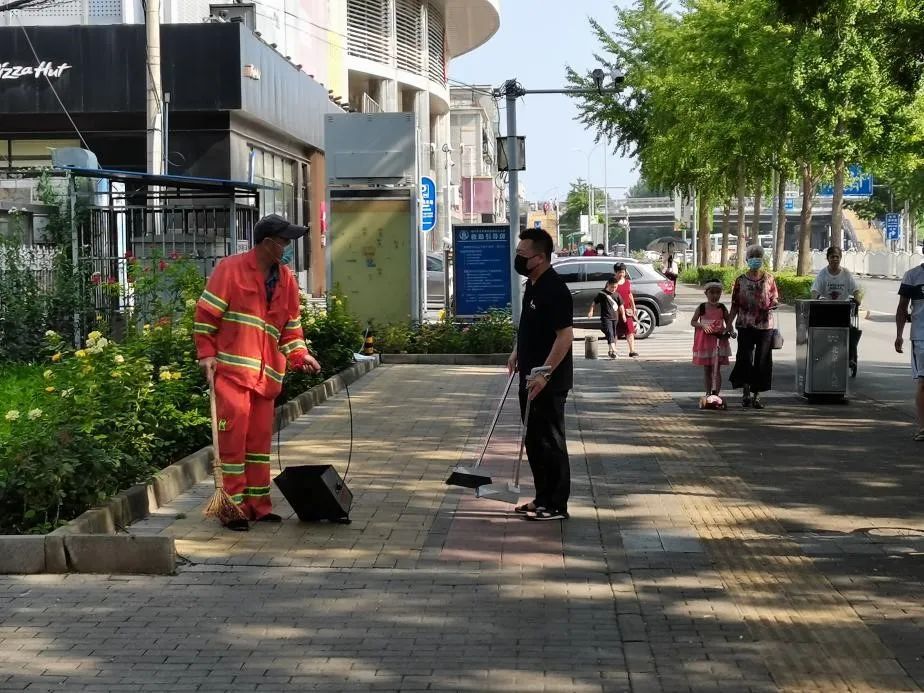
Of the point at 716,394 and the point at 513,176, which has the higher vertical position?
the point at 513,176

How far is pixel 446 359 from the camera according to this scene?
2038cm

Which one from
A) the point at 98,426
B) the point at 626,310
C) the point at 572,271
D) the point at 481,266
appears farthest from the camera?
the point at 572,271

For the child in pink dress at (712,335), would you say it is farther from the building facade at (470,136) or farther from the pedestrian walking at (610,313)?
the building facade at (470,136)

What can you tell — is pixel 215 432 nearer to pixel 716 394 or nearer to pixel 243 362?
pixel 243 362

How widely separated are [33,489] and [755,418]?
8202 millimetres

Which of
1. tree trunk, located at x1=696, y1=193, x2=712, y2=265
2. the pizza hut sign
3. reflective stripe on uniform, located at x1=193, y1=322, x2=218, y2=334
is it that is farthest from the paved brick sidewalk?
tree trunk, located at x1=696, y1=193, x2=712, y2=265

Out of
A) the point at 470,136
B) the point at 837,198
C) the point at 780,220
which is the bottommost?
the point at 780,220

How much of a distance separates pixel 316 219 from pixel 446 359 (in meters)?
23.9

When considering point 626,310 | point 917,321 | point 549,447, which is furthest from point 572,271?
point 549,447

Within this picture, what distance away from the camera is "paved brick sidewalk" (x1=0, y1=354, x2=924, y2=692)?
5.51 m

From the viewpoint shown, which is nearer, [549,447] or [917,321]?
[549,447]

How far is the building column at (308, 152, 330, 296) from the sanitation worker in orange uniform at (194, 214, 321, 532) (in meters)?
33.6

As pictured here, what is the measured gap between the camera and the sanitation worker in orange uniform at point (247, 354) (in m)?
8.14

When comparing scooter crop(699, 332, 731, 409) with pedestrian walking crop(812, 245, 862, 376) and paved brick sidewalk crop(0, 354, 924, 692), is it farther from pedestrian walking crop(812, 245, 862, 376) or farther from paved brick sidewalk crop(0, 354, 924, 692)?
paved brick sidewalk crop(0, 354, 924, 692)
